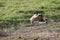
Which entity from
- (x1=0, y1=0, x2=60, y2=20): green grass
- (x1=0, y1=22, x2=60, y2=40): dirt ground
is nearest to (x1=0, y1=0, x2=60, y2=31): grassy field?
(x1=0, y1=0, x2=60, y2=20): green grass

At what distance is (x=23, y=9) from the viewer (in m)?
12.3

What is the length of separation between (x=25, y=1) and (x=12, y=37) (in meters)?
6.43

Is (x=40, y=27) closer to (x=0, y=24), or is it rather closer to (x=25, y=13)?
(x=0, y=24)

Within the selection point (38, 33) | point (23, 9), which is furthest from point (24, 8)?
point (38, 33)

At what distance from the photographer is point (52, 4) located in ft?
43.6

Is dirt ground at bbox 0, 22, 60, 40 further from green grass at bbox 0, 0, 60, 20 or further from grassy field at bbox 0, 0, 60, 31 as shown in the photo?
green grass at bbox 0, 0, 60, 20

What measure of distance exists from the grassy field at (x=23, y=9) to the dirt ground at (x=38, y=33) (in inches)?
33.4

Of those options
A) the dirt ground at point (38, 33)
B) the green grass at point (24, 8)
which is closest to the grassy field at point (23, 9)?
the green grass at point (24, 8)

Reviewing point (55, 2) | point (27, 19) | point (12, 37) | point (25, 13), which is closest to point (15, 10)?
point (25, 13)

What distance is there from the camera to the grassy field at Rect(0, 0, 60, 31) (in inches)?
417

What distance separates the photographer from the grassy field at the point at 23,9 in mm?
10596

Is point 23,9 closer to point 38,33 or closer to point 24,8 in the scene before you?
point 24,8

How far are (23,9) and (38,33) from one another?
4.07m

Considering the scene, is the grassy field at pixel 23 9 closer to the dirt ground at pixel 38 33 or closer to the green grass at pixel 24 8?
the green grass at pixel 24 8
